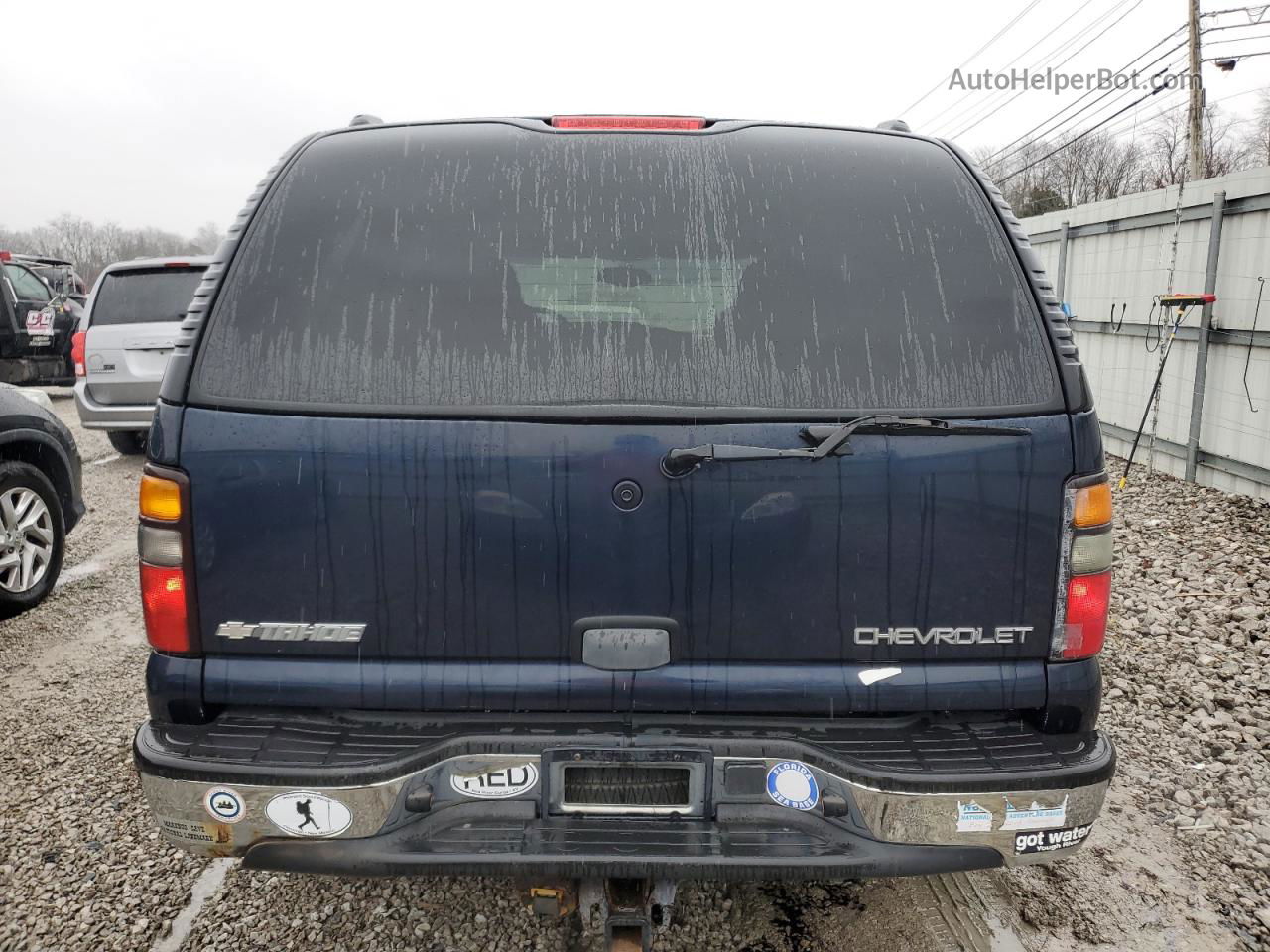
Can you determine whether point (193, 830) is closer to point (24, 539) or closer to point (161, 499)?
point (161, 499)

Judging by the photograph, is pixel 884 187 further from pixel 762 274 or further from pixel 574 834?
pixel 574 834

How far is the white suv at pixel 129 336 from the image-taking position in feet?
26.8

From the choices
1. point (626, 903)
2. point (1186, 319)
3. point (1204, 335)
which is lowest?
point (626, 903)

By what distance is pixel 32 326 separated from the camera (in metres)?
12.2

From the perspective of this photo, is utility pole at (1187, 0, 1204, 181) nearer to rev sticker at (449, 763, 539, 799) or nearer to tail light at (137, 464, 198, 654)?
rev sticker at (449, 763, 539, 799)

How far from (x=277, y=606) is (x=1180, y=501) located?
23.4ft

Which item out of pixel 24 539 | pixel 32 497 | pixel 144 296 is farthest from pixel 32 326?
pixel 24 539

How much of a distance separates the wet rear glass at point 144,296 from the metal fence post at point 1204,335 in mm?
8542

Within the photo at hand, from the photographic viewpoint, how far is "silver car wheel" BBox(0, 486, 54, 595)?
4.50 metres

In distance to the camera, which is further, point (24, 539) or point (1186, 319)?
point (1186, 319)

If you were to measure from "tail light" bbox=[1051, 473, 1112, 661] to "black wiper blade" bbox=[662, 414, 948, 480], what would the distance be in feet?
1.16

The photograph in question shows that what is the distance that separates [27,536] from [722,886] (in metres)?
4.07

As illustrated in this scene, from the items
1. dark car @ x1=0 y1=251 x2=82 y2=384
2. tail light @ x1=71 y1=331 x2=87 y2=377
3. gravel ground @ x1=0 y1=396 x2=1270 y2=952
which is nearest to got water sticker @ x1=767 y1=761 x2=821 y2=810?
gravel ground @ x1=0 y1=396 x2=1270 y2=952

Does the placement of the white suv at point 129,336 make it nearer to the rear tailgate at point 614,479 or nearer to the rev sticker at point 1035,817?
the rear tailgate at point 614,479
